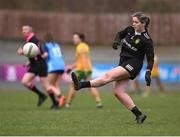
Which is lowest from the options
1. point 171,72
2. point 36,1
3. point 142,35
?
point 171,72

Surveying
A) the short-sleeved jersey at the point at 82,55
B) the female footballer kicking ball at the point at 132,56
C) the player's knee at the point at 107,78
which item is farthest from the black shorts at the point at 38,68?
the player's knee at the point at 107,78

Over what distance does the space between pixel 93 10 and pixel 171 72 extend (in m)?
7.41

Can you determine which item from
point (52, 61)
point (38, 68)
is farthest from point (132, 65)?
point (52, 61)

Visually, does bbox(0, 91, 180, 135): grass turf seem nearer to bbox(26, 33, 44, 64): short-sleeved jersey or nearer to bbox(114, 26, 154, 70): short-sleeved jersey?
bbox(114, 26, 154, 70): short-sleeved jersey

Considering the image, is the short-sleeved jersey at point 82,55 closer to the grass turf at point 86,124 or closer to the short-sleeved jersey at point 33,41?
the short-sleeved jersey at point 33,41

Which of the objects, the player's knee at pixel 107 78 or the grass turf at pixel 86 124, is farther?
the player's knee at pixel 107 78

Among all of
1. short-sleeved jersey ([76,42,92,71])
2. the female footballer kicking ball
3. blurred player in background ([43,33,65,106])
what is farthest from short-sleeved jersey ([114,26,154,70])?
short-sleeved jersey ([76,42,92,71])

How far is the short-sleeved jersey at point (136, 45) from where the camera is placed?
1109 centimetres

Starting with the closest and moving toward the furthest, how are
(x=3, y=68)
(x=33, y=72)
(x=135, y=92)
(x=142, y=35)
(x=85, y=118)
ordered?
(x=142, y=35) < (x=85, y=118) < (x=33, y=72) < (x=135, y=92) < (x=3, y=68)

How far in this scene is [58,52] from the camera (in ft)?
58.7

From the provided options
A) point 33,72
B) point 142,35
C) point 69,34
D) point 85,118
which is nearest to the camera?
point 142,35

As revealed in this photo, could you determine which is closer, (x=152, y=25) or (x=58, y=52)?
(x=58, y=52)

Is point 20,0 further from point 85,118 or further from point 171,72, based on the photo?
point 85,118

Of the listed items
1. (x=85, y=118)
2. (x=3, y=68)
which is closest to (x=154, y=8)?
(x=3, y=68)
